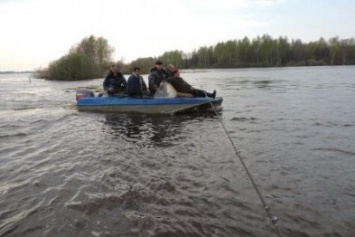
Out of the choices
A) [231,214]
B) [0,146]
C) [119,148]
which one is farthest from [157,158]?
[0,146]

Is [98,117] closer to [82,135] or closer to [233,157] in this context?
[82,135]

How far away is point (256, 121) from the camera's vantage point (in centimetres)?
1231

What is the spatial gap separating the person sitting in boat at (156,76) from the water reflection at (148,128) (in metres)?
1.32

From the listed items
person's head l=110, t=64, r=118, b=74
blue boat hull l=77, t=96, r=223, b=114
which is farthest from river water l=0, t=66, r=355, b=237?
person's head l=110, t=64, r=118, b=74

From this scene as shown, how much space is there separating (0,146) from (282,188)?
7.35m

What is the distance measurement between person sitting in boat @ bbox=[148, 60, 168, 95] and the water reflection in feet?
4.32

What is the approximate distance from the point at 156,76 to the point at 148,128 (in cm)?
362

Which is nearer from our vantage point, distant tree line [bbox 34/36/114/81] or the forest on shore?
distant tree line [bbox 34/36/114/81]

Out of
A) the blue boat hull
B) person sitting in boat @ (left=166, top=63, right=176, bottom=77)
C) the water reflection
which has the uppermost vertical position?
person sitting in boat @ (left=166, top=63, right=176, bottom=77)

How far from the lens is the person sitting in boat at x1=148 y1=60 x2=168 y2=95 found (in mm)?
14602

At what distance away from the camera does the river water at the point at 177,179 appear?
4.88 metres

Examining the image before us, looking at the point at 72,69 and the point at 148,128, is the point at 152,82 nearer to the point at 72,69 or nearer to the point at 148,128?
the point at 148,128

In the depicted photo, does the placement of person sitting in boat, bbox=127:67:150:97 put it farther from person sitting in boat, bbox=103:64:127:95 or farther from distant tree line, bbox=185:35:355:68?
distant tree line, bbox=185:35:355:68

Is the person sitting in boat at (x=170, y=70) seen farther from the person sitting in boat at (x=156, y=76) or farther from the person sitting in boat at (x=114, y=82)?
the person sitting in boat at (x=114, y=82)
